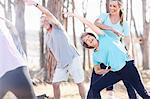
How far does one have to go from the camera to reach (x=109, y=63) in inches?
211

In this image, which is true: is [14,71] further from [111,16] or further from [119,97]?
[119,97]

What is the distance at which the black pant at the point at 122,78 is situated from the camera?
16.9ft

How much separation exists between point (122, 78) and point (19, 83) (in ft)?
6.47

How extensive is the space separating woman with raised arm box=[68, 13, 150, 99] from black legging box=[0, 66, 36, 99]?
1.61 metres

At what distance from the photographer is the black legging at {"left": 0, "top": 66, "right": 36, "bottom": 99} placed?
11.7 ft

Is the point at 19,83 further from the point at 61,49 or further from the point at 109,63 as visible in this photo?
Result: the point at 61,49

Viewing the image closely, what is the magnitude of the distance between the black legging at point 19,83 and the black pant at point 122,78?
1613 mm

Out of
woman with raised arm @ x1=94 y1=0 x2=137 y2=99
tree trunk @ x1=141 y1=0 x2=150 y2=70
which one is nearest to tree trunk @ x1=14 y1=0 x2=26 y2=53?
tree trunk @ x1=141 y1=0 x2=150 y2=70

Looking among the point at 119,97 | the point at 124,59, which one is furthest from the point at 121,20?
the point at 119,97

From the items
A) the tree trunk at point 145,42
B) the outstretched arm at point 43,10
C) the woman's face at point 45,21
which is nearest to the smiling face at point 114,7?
the outstretched arm at point 43,10

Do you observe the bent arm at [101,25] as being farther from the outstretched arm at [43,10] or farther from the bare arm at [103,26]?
the outstretched arm at [43,10]

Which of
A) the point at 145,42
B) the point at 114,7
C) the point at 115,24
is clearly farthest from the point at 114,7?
the point at 145,42

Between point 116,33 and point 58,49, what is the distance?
3.33 ft

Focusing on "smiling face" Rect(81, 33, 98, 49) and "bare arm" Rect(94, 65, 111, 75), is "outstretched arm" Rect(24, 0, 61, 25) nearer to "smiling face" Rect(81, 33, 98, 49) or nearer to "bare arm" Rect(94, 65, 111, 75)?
"smiling face" Rect(81, 33, 98, 49)
